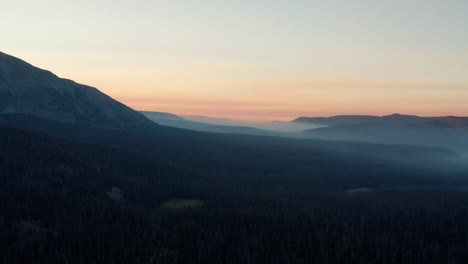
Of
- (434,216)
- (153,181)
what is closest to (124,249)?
(434,216)

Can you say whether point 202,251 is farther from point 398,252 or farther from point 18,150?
point 18,150

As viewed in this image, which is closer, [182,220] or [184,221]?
[184,221]

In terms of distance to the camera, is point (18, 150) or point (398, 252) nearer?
point (398, 252)

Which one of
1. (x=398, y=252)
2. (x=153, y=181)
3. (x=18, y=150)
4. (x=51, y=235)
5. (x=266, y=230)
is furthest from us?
(x=153, y=181)

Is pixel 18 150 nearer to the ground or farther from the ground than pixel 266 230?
farther from the ground

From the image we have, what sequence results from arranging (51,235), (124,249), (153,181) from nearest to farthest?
(124,249) → (51,235) → (153,181)

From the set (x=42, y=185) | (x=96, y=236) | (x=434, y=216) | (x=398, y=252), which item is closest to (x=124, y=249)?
(x=96, y=236)

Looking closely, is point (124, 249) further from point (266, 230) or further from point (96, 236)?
point (266, 230)

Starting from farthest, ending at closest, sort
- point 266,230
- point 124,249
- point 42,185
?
point 42,185 < point 266,230 < point 124,249

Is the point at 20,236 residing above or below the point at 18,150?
below
